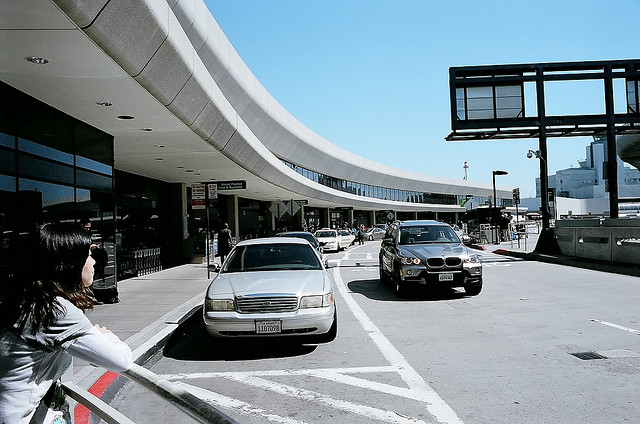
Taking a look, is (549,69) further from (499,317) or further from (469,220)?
(469,220)

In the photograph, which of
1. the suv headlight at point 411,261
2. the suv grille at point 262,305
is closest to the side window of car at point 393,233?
the suv headlight at point 411,261

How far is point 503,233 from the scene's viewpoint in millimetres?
40781

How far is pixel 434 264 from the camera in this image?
495 inches

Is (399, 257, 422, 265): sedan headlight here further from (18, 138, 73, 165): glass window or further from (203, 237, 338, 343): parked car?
(18, 138, 73, 165): glass window

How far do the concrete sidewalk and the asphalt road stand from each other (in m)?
0.28

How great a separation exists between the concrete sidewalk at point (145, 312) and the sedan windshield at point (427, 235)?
536cm

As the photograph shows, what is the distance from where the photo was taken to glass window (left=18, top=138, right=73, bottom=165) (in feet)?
33.5

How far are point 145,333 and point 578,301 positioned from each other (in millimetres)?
8659

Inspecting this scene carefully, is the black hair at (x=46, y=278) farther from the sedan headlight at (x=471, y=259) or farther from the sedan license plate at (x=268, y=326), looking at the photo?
the sedan headlight at (x=471, y=259)

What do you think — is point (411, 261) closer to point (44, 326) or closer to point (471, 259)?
point (471, 259)

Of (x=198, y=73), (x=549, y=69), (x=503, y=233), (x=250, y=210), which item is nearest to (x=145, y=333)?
(x=198, y=73)

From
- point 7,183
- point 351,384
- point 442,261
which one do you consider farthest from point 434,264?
point 7,183

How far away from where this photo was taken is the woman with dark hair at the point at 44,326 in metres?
2.21

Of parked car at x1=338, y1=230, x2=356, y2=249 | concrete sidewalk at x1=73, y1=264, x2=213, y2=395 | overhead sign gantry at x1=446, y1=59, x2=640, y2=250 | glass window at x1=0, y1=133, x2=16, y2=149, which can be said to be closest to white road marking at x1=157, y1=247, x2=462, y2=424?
concrete sidewalk at x1=73, y1=264, x2=213, y2=395
